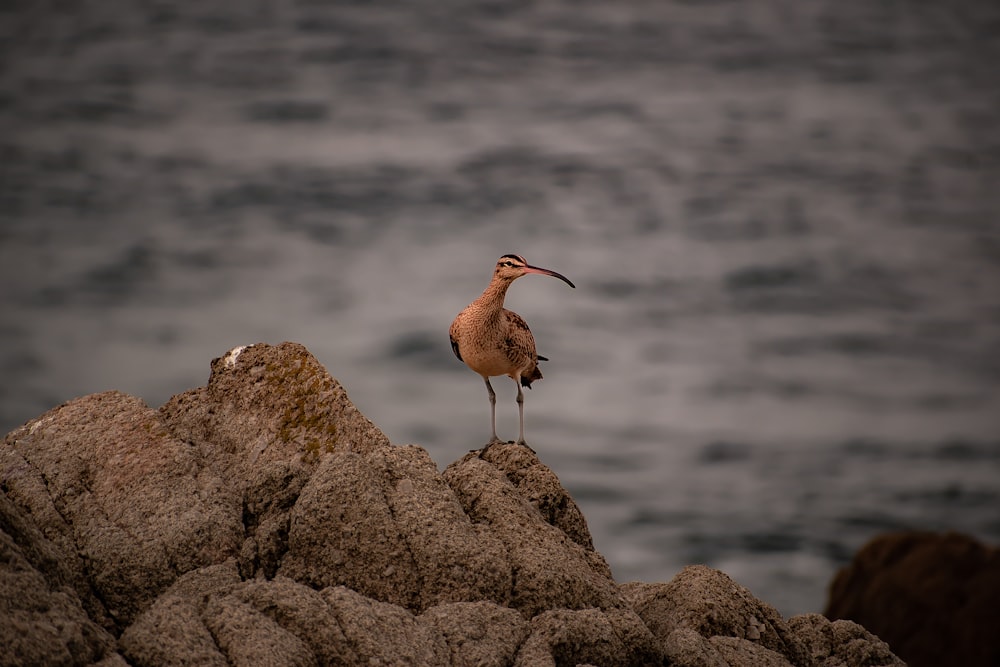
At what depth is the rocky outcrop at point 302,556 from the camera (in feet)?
33.2

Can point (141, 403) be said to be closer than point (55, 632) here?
No

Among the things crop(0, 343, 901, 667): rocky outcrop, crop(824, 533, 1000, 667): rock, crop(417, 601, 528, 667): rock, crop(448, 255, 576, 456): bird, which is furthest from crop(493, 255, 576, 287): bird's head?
crop(824, 533, 1000, 667): rock

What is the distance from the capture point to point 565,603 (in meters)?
11.7

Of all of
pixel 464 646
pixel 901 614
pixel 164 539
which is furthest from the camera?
pixel 901 614

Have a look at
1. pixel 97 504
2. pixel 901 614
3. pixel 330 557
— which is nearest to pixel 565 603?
pixel 330 557

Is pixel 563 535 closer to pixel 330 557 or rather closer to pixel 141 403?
pixel 330 557

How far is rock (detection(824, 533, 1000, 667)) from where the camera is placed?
4184cm

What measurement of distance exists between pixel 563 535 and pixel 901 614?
1304 inches

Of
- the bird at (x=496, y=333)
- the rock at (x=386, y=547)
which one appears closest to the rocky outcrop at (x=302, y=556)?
the rock at (x=386, y=547)

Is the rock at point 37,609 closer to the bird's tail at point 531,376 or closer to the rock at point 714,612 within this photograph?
the rock at point 714,612

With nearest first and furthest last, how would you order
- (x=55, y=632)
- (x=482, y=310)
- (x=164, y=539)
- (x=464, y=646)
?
(x=55, y=632), (x=464, y=646), (x=164, y=539), (x=482, y=310)

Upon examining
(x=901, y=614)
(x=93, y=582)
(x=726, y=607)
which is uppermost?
(x=93, y=582)

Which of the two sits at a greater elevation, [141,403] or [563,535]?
[141,403]

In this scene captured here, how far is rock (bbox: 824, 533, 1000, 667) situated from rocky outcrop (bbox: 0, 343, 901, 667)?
31.2 meters
